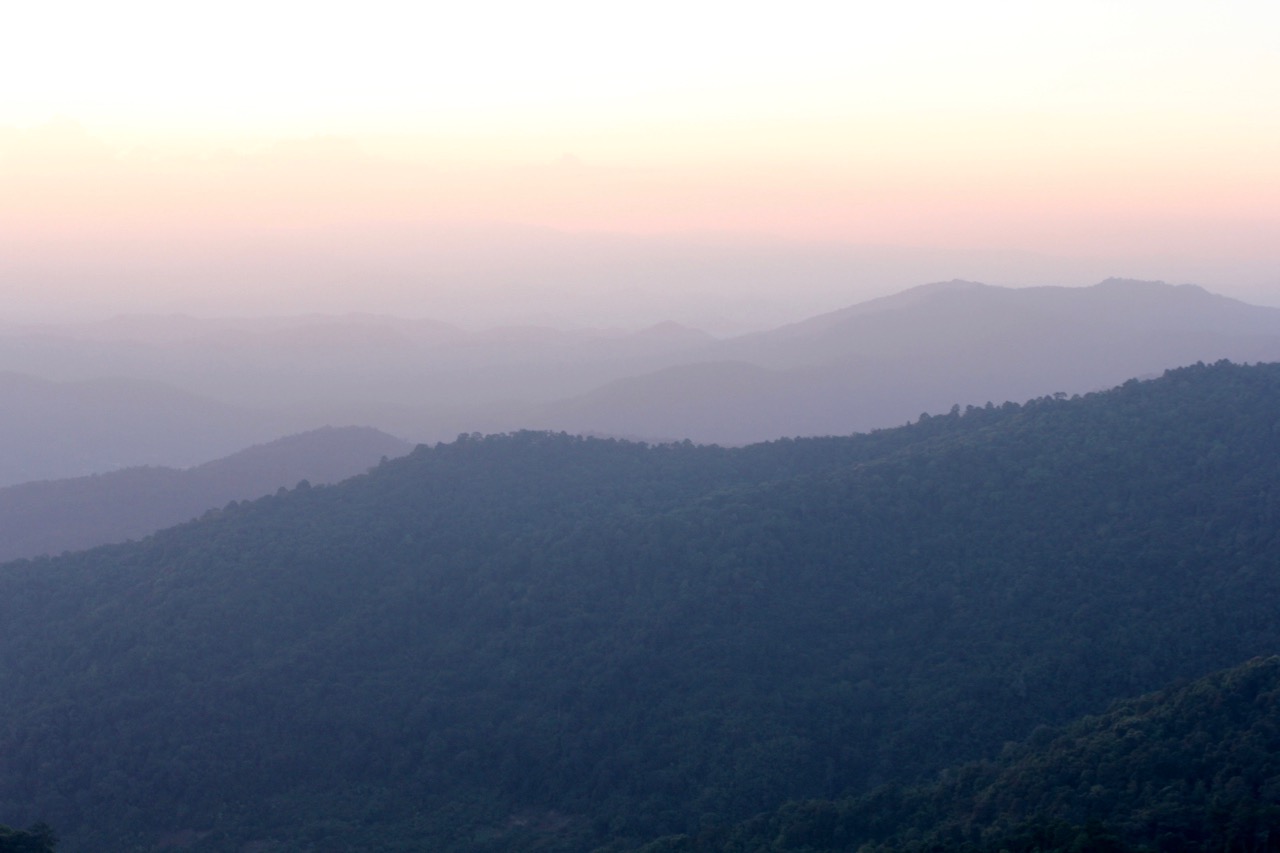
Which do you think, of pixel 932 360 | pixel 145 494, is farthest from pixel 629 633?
pixel 932 360

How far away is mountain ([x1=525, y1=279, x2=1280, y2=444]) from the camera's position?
131125 mm

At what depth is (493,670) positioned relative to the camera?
117 ft

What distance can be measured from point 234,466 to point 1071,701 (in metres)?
66.4

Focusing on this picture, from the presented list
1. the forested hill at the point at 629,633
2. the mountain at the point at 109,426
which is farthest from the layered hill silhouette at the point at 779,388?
the forested hill at the point at 629,633

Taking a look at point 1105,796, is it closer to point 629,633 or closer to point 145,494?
point 629,633

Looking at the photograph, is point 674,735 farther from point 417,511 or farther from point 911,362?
point 911,362

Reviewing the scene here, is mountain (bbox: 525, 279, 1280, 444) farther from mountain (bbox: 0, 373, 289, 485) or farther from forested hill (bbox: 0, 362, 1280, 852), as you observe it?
forested hill (bbox: 0, 362, 1280, 852)

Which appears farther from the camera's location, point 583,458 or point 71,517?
point 71,517

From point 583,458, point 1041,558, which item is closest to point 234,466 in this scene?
point 583,458

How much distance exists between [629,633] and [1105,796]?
18.1 meters

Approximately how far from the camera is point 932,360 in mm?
144625

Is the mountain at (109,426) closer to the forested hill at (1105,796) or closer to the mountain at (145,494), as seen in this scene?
the mountain at (145,494)

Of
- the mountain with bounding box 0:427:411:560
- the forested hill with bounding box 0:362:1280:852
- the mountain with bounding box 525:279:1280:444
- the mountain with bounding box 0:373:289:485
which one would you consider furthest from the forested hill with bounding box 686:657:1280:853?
the mountain with bounding box 0:373:289:485

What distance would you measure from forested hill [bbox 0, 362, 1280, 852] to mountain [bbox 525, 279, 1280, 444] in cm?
7863
